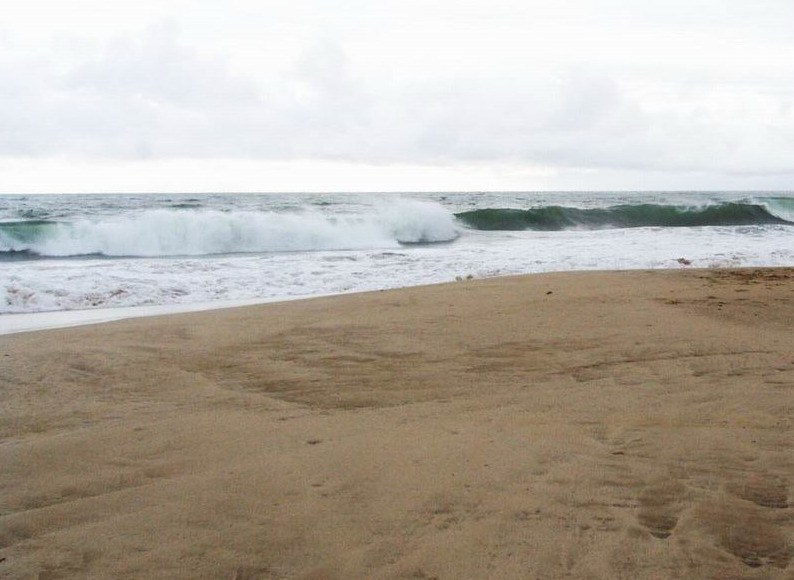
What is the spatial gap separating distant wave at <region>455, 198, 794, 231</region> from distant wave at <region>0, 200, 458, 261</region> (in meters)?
8.49

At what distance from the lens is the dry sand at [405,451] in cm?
224

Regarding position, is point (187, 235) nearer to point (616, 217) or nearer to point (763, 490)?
point (763, 490)

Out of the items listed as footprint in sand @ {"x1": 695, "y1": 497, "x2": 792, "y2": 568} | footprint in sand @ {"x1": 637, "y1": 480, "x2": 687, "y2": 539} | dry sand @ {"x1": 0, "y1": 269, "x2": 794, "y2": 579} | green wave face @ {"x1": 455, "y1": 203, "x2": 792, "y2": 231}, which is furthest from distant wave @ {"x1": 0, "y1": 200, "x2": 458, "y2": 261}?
footprint in sand @ {"x1": 695, "y1": 497, "x2": 792, "y2": 568}

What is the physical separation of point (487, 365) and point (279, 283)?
268 inches

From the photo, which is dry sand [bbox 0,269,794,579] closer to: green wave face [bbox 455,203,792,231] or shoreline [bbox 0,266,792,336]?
shoreline [bbox 0,266,792,336]

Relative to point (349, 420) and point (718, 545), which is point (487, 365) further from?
point (718, 545)

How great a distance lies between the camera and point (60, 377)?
458 cm

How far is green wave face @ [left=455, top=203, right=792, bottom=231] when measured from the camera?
33.2 meters

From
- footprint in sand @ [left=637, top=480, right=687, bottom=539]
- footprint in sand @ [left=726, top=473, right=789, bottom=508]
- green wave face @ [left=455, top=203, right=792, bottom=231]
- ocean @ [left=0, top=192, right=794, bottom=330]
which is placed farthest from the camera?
green wave face @ [left=455, top=203, right=792, bottom=231]

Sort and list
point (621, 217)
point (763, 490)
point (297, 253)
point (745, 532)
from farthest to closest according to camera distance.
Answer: point (621, 217), point (297, 253), point (763, 490), point (745, 532)

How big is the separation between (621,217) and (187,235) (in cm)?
2418

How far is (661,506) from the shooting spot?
253 centimetres

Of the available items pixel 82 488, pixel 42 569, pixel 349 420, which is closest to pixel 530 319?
pixel 349 420

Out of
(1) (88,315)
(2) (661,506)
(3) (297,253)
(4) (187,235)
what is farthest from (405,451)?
(4) (187,235)
